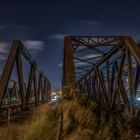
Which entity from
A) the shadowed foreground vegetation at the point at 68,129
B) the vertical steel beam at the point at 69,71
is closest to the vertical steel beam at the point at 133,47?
the shadowed foreground vegetation at the point at 68,129

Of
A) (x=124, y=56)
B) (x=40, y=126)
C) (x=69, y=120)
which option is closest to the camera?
(x=40, y=126)

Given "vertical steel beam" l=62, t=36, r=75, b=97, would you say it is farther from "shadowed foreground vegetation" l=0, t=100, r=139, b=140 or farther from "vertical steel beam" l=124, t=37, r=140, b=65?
"shadowed foreground vegetation" l=0, t=100, r=139, b=140

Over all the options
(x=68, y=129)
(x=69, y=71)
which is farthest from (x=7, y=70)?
(x=68, y=129)

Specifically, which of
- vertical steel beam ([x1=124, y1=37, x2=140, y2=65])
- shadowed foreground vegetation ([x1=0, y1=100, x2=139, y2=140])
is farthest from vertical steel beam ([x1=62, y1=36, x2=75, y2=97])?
shadowed foreground vegetation ([x1=0, y1=100, x2=139, y2=140])

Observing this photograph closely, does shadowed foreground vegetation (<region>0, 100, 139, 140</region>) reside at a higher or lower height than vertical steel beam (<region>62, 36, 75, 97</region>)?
lower

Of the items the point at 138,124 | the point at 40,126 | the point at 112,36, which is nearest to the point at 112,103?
the point at 138,124

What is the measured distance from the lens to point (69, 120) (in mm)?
8094

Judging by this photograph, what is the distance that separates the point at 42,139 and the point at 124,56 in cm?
665

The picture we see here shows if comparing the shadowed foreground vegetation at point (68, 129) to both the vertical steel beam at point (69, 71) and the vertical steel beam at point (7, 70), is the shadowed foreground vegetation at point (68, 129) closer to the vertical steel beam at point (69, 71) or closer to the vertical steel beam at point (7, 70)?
the vertical steel beam at point (69, 71)

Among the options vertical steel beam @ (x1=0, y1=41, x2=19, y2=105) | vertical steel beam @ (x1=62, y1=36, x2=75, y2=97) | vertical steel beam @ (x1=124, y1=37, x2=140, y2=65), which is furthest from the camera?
vertical steel beam @ (x1=0, y1=41, x2=19, y2=105)

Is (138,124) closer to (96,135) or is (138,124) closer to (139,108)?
(139,108)

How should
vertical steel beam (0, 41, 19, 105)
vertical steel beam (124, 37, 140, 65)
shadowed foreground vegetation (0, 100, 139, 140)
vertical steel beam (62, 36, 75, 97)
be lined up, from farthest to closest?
vertical steel beam (0, 41, 19, 105) < vertical steel beam (62, 36, 75, 97) < vertical steel beam (124, 37, 140, 65) < shadowed foreground vegetation (0, 100, 139, 140)

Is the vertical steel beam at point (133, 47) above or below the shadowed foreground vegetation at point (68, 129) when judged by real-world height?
above

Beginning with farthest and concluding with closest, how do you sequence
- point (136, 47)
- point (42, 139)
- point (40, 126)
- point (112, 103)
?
point (112, 103) → point (136, 47) → point (40, 126) → point (42, 139)
